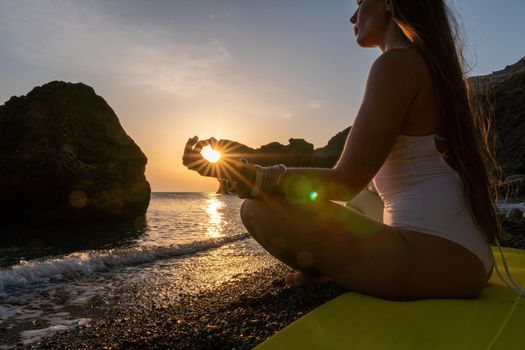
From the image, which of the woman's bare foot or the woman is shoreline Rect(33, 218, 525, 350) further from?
the woman

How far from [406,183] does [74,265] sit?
23.3ft

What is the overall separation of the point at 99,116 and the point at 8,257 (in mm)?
12896

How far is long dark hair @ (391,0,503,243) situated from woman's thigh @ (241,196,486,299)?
0.27 meters

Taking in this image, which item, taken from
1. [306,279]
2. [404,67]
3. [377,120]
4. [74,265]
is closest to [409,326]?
[377,120]

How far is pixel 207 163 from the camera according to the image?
2236 mm

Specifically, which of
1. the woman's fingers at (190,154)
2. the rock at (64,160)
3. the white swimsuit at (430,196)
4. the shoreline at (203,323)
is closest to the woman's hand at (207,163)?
the woman's fingers at (190,154)

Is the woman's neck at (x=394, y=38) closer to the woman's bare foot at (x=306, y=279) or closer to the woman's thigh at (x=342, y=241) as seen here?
the woman's thigh at (x=342, y=241)

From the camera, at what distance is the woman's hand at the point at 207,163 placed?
7.20ft

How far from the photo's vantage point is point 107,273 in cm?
716

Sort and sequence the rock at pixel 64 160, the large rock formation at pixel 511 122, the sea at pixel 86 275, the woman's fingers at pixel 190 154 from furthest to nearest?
1. the large rock formation at pixel 511 122
2. the rock at pixel 64 160
3. the sea at pixel 86 275
4. the woman's fingers at pixel 190 154

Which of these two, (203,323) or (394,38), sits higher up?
(394,38)

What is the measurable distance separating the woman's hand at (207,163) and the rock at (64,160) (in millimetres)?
17829

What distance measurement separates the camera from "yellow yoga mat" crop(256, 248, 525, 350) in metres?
1.80

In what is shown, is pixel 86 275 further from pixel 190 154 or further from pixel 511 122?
pixel 511 122
